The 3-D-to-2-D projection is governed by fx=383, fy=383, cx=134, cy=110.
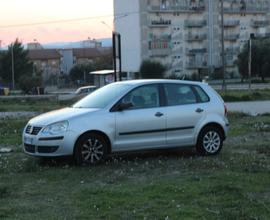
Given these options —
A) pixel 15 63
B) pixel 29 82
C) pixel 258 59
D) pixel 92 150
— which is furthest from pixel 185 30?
pixel 92 150

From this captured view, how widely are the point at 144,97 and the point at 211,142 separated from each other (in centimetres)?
176

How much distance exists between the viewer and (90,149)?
7129 millimetres

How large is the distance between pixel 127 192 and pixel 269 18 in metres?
76.3

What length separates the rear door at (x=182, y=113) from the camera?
7.78 m

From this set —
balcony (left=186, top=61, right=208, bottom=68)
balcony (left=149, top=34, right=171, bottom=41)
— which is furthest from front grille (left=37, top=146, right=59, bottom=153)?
balcony (left=186, top=61, right=208, bottom=68)

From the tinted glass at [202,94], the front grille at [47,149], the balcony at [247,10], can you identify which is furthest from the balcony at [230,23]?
the front grille at [47,149]

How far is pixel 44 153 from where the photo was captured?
702 cm

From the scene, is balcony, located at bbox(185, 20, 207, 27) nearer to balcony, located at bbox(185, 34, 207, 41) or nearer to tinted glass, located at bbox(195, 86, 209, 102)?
balcony, located at bbox(185, 34, 207, 41)

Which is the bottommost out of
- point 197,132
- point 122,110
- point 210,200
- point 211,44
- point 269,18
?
point 210,200

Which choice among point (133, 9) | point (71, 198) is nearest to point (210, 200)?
point (71, 198)

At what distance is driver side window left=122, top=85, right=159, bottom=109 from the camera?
761cm

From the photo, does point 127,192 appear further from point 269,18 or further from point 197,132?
point 269,18

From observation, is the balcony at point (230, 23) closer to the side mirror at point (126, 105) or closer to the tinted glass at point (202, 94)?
the tinted glass at point (202, 94)

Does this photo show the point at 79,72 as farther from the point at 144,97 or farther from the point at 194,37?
the point at 144,97
